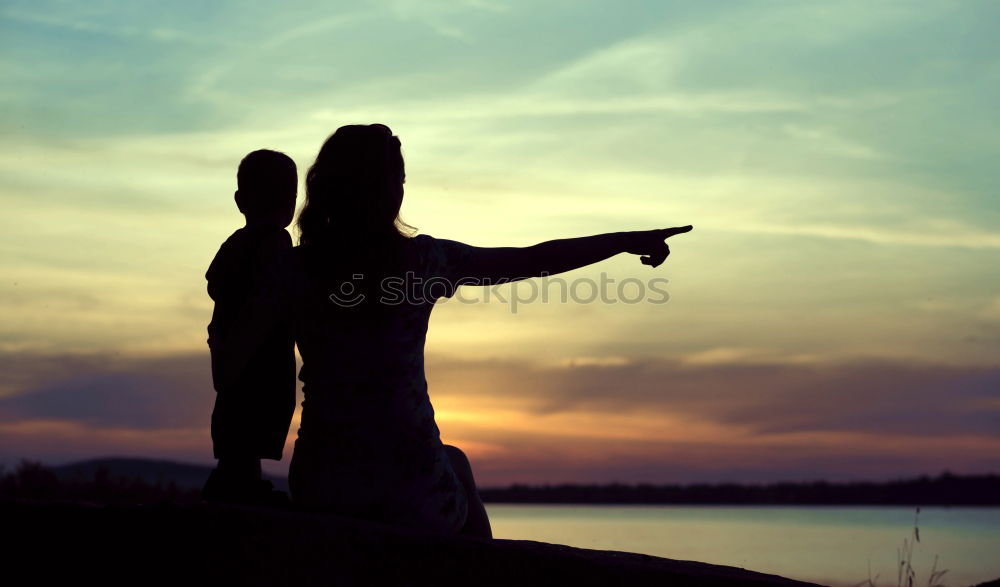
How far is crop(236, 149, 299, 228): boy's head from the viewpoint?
546 cm

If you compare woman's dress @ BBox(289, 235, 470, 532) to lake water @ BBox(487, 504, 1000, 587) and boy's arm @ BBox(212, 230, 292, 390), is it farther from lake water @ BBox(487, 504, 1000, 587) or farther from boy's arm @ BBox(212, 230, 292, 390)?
lake water @ BBox(487, 504, 1000, 587)

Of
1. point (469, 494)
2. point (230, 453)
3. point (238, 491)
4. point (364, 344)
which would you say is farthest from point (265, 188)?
point (469, 494)

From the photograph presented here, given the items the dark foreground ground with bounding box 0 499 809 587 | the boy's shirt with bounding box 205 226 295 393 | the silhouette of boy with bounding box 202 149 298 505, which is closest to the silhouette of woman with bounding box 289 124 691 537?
the dark foreground ground with bounding box 0 499 809 587

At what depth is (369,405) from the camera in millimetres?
3723

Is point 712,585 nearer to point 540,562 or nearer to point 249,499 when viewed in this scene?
point 540,562

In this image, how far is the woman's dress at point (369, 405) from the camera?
373 centimetres

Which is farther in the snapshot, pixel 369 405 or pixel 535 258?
pixel 535 258

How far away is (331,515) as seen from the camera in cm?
376

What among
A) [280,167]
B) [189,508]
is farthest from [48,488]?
[189,508]

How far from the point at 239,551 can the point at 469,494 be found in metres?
0.94

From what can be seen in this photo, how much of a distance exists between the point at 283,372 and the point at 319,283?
4.91 feet

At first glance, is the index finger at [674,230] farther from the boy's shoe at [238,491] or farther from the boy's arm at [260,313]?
the boy's shoe at [238,491]

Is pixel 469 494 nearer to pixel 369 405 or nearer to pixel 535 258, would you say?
pixel 369 405

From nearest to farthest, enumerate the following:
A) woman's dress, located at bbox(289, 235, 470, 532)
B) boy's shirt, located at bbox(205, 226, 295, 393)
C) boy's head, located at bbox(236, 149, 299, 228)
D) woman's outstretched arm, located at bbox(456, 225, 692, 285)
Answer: woman's dress, located at bbox(289, 235, 470, 532) < woman's outstretched arm, located at bbox(456, 225, 692, 285) < boy's shirt, located at bbox(205, 226, 295, 393) < boy's head, located at bbox(236, 149, 299, 228)
